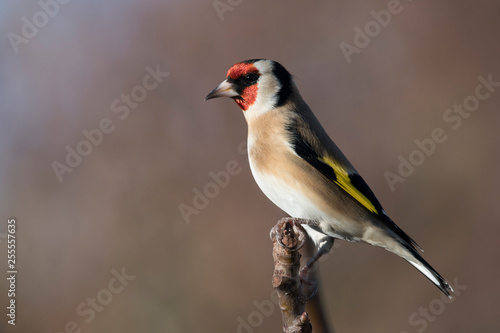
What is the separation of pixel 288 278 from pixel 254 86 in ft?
5.27

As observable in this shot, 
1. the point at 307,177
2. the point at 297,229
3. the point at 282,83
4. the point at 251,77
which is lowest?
the point at 297,229

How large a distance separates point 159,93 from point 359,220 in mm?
3841

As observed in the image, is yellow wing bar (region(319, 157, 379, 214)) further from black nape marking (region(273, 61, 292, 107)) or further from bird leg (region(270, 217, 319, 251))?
black nape marking (region(273, 61, 292, 107))

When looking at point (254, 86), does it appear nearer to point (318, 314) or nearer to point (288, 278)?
point (288, 278)

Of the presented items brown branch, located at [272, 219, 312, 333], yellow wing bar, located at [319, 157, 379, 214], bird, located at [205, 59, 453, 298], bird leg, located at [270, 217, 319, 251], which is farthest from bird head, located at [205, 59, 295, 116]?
brown branch, located at [272, 219, 312, 333]

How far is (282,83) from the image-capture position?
370 centimetres

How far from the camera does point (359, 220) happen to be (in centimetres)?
327

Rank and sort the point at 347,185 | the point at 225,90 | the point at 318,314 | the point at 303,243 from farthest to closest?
the point at 225,90
the point at 347,185
the point at 303,243
the point at 318,314

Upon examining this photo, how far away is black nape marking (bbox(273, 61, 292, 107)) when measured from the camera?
144 inches

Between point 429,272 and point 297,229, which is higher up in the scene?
point 429,272

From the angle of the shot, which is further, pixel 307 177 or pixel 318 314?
pixel 307 177

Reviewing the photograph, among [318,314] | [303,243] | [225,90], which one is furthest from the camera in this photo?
[225,90]

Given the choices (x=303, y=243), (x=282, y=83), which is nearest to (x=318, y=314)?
(x=303, y=243)

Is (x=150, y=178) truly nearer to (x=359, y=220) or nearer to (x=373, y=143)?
(x=373, y=143)
